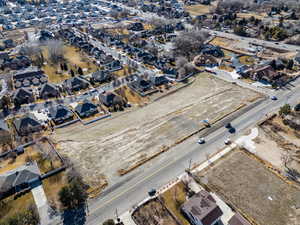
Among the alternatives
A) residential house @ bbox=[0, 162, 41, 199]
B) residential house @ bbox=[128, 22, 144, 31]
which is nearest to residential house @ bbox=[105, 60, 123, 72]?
residential house @ bbox=[0, 162, 41, 199]

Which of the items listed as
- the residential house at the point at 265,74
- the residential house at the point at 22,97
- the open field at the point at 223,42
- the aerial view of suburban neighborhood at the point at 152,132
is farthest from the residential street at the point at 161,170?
the open field at the point at 223,42

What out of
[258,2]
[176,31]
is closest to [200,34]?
[176,31]

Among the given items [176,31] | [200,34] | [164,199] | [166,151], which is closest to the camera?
[164,199]

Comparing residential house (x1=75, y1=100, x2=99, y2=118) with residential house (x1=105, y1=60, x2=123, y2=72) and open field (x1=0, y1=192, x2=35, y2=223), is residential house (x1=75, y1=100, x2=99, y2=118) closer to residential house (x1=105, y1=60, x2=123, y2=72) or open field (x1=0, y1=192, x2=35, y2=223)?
open field (x1=0, y1=192, x2=35, y2=223)

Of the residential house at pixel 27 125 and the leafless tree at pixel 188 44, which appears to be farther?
the leafless tree at pixel 188 44

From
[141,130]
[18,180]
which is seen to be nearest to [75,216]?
[18,180]

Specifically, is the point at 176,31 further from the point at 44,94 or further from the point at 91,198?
the point at 91,198

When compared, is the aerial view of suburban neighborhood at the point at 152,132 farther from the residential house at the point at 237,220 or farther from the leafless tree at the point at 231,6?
the leafless tree at the point at 231,6
